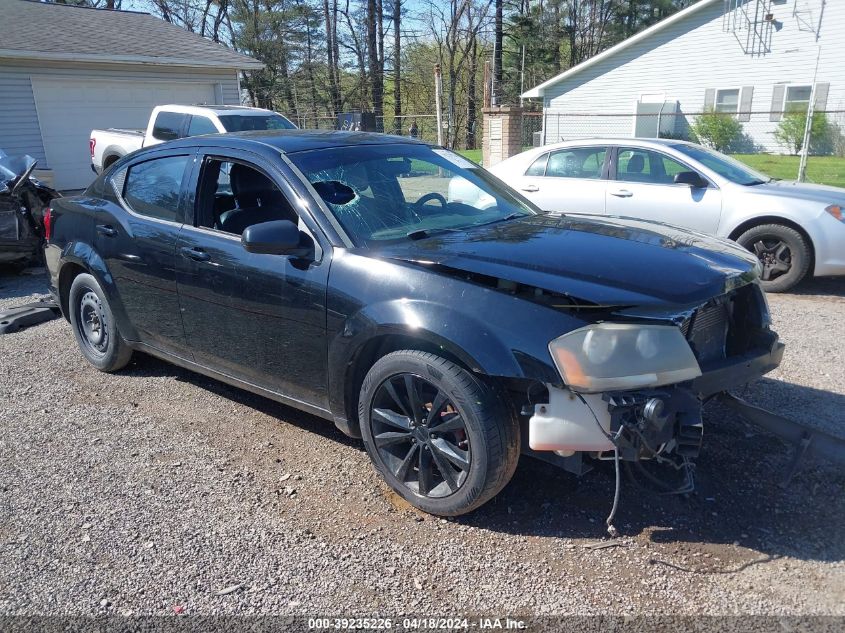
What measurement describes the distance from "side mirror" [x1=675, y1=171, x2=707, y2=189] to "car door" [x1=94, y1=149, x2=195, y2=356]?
5.31 meters

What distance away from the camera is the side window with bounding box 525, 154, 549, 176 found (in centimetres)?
868

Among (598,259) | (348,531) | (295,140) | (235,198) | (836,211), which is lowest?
(348,531)

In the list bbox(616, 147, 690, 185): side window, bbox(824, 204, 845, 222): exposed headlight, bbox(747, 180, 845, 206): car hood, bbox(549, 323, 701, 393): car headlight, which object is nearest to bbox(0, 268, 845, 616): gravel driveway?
bbox(549, 323, 701, 393): car headlight

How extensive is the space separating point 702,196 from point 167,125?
10.3 m

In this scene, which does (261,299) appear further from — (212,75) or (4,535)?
(212,75)

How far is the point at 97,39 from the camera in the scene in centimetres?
1769

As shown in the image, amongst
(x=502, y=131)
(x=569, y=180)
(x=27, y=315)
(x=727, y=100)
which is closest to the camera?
(x=27, y=315)

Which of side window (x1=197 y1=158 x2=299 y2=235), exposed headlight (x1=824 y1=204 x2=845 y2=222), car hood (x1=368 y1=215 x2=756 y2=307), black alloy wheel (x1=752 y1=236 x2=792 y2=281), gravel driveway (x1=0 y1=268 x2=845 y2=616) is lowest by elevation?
gravel driveway (x1=0 y1=268 x2=845 y2=616)

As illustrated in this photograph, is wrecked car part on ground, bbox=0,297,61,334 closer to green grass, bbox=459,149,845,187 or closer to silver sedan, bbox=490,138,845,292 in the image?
silver sedan, bbox=490,138,845,292

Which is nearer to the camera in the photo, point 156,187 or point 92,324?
point 156,187

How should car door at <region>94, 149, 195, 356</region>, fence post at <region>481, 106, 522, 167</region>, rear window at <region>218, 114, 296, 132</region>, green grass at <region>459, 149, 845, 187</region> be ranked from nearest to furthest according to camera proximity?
car door at <region>94, 149, 195, 356</region>
rear window at <region>218, 114, 296, 132</region>
green grass at <region>459, 149, 845, 187</region>
fence post at <region>481, 106, 522, 167</region>

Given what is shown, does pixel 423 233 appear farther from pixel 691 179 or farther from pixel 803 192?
pixel 803 192

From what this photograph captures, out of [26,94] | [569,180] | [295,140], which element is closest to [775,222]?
[569,180]

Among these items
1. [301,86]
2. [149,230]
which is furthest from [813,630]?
[301,86]
